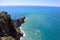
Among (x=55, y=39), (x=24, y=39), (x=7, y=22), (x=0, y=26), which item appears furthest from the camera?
(x=55, y=39)

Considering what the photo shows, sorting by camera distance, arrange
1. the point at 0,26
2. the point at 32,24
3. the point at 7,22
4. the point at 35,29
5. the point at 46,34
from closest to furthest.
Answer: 1. the point at 0,26
2. the point at 7,22
3. the point at 46,34
4. the point at 35,29
5. the point at 32,24

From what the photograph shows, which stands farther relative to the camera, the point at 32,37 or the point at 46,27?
the point at 46,27

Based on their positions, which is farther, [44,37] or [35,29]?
[35,29]

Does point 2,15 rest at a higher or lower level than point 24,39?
higher

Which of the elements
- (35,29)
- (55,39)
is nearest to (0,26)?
(55,39)

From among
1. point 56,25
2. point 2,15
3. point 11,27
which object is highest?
point 2,15

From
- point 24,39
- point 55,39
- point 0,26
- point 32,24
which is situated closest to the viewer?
point 0,26

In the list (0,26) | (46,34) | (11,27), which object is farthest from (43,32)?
(0,26)

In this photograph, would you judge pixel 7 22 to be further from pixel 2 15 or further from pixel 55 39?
pixel 55 39

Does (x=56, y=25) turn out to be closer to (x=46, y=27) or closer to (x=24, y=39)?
(x=46, y=27)
